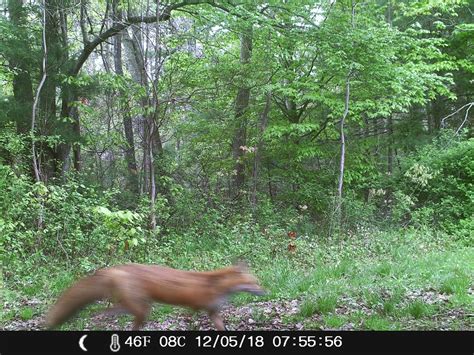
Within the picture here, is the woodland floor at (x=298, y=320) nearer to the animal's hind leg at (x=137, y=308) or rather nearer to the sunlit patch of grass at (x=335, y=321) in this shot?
the sunlit patch of grass at (x=335, y=321)

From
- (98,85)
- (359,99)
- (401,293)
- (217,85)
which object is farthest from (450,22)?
(401,293)

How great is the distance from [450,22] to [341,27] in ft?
18.1

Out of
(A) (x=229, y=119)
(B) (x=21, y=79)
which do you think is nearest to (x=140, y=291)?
(B) (x=21, y=79)

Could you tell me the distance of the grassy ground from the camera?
4.65 metres

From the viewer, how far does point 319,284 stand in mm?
6035

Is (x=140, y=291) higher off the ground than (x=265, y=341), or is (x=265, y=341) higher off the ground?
(x=140, y=291)

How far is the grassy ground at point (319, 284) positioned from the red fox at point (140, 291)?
1105 millimetres

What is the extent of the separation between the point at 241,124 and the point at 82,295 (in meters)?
11.4

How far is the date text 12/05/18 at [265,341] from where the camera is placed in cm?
200

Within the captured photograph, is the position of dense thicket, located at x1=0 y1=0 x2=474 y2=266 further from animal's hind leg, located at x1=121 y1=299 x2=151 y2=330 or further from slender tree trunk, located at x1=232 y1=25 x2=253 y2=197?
animal's hind leg, located at x1=121 y1=299 x2=151 y2=330

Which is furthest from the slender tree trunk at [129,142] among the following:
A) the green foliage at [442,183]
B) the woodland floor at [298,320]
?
the woodland floor at [298,320]

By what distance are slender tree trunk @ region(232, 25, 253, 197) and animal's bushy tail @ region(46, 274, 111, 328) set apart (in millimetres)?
10313

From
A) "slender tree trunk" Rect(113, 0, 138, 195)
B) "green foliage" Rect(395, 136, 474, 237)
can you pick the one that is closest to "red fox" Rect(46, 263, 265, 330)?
"slender tree trunk" Rect(113, 0, 138, 195)
